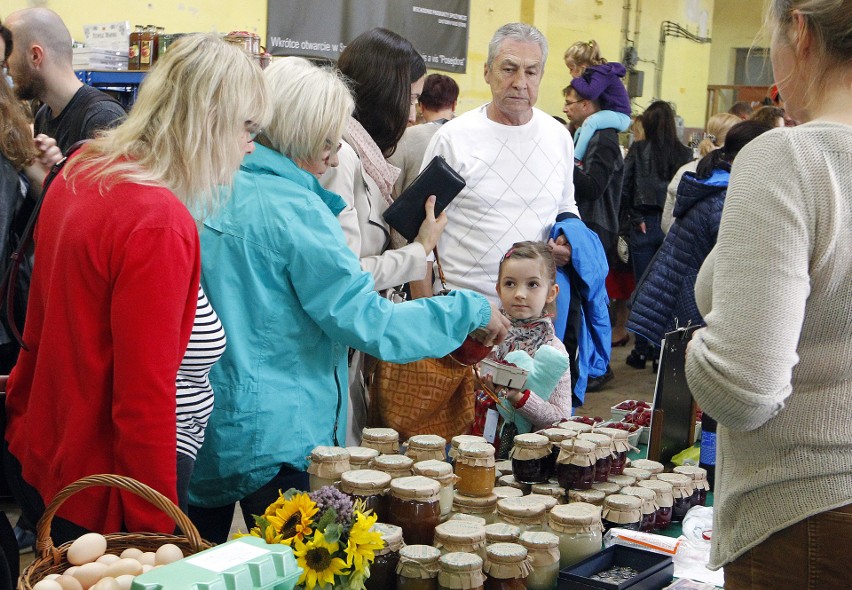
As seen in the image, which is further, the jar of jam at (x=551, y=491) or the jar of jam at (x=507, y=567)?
the jar of jam at (x=551, y=491)

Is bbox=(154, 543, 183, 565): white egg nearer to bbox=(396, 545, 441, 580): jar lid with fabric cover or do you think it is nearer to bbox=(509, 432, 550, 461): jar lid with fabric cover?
bbox=(396, 545, 441, 580): jar lid with fabric cover

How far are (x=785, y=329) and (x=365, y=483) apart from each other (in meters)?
0.89

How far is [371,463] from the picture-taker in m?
1.87

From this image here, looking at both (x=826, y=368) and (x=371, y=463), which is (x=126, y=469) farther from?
(x=826, y=368)

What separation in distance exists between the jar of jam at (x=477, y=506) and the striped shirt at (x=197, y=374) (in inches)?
20.9

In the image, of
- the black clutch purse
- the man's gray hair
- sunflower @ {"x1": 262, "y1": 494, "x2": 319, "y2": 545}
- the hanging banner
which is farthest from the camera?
the hanging banner

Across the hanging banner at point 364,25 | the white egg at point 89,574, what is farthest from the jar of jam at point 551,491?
the hanging banner at point 364,25

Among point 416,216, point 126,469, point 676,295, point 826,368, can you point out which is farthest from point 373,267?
point 676,295

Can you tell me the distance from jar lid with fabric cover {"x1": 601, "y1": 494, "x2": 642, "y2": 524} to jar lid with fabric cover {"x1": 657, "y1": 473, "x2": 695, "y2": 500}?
0.21 m

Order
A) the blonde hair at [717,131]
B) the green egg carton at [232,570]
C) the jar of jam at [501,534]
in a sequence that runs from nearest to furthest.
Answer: the green egg carton at [232,570] → the jar of jam at [501,534] → the blonde hair at [717,131]

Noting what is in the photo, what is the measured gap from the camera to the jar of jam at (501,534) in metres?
1.62

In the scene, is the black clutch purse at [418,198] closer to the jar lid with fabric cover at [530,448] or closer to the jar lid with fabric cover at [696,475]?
the jar lid with fabric cover at [530,448]

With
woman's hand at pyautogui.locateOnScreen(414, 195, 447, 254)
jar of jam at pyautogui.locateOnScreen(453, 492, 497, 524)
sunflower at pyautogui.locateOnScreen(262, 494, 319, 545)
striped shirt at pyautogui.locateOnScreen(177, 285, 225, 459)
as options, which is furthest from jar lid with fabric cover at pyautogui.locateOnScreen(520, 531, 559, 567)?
woman's hand at pyautogui.locateOnScreen(414, 195, 447, 254)

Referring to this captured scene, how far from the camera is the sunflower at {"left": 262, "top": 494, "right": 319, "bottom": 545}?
1342 mm
